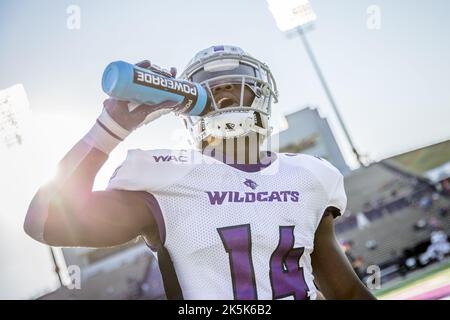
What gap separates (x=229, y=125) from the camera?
1.39 metres

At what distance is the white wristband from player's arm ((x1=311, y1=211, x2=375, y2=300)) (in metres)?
0.74

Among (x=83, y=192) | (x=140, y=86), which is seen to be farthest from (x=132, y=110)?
(x=83, y=192)

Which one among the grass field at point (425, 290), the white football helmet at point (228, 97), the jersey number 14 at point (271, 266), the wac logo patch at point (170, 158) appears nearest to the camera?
the jersey number 14 at point (271, 266)

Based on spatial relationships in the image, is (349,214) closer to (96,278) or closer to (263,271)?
(96,278)

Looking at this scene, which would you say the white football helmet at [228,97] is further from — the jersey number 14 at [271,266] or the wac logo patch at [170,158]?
the jersey number 14 at [271,266]

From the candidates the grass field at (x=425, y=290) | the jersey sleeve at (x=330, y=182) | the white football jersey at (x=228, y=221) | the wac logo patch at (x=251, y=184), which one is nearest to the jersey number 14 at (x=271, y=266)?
the white football jersey at (x=228, y=221)

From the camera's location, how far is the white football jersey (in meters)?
1.14

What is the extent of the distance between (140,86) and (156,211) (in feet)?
1.18

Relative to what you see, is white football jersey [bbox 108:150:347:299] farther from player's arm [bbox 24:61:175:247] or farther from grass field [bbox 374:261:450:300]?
grass field [bbox 374:261:450:300]

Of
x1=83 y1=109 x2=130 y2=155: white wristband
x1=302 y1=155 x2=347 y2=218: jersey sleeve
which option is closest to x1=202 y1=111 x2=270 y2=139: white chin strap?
x1=302 y1=155 x2=347 y2=218: jersey sleeve

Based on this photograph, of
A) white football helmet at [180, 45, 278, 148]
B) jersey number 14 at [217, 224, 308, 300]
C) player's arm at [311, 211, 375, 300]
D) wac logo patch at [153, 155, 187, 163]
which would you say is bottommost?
player's arm at [311, 211, 375, 300]

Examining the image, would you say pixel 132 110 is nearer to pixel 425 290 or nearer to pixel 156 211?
pixel 156 211

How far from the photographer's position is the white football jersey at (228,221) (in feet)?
3.76
